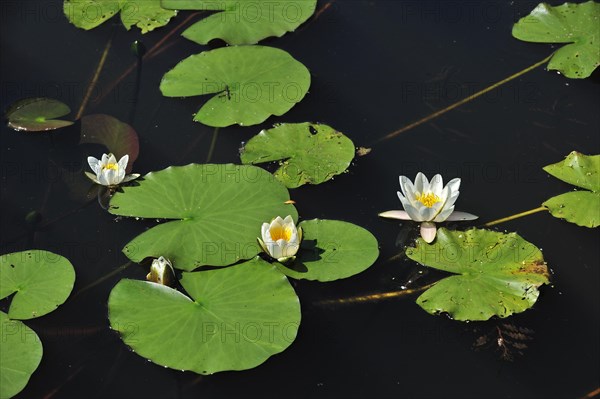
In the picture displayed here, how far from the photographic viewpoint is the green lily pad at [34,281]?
11.1 ft

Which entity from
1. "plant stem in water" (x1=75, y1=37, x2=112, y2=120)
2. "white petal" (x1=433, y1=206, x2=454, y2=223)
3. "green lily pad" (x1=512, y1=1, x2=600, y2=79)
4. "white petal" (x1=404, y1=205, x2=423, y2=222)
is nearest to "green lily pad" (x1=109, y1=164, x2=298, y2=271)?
"white petal" (x1=404, y1=205, x2=423, y2=222)

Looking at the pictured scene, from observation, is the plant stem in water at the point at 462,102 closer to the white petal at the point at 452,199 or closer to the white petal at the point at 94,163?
the white petal at the point at 452,199

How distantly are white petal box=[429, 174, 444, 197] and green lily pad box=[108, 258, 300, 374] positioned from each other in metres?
0.96

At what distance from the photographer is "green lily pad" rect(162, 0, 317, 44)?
479 cm

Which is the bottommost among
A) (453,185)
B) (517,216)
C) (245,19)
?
(517,216)

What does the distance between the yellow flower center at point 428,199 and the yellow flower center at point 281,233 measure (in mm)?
735

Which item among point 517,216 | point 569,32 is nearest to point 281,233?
point 517,216

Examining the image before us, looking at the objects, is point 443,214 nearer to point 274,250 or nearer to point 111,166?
point 274,250

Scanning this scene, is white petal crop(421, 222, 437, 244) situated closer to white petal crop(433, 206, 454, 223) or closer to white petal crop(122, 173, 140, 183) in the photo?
white petal crop(433, 206, 454, 223)

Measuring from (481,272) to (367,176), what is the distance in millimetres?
918

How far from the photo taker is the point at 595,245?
12.5 ft

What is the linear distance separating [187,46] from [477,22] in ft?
6.57

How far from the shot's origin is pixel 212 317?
3275 mm

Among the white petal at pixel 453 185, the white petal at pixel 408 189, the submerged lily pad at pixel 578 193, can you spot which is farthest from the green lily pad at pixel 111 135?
the submerged lily pad at pixel 578 193
